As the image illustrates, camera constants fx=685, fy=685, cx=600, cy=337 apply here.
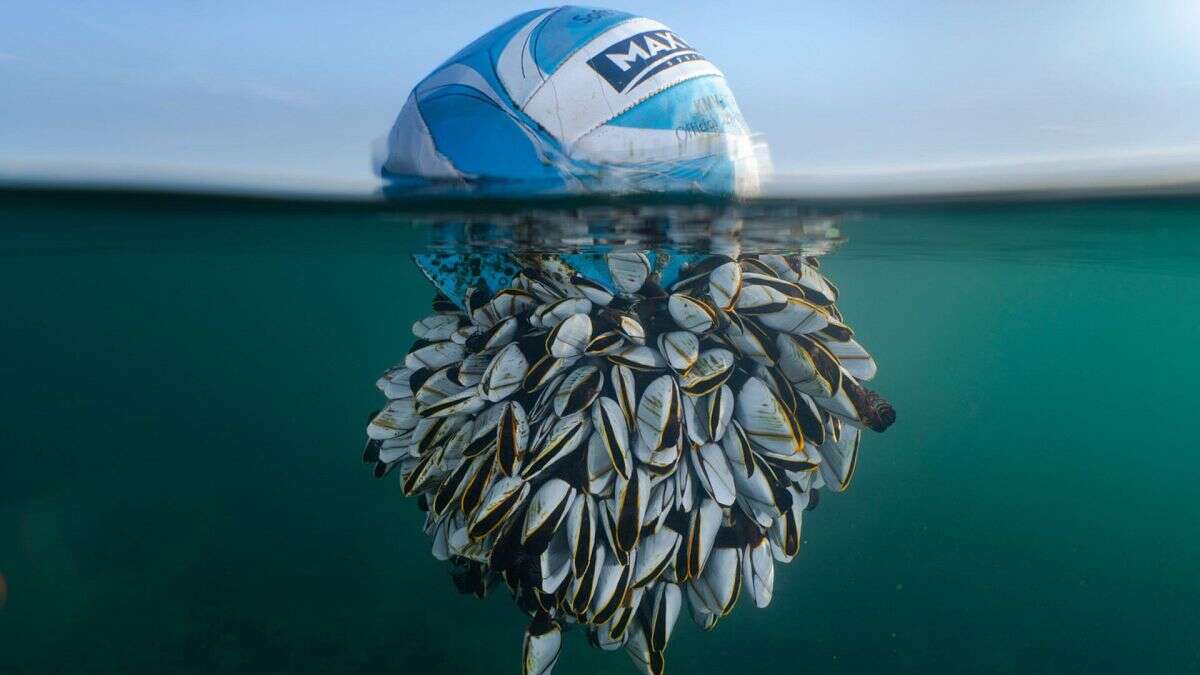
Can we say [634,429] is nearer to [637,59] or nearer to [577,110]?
[577,110]

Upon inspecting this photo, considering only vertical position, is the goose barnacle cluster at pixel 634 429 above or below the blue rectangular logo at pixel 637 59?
below

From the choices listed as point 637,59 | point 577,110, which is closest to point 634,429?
point 577,110

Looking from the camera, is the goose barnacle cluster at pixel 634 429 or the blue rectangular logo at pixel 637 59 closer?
the goose barnacle cluster at pixel 634 429

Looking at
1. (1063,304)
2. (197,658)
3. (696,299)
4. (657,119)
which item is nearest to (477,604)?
(197,658)

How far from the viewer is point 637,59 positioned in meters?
2.77

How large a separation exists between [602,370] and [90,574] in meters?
6.72

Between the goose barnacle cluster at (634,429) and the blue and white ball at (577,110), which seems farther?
the blue and white ball at (577,110)

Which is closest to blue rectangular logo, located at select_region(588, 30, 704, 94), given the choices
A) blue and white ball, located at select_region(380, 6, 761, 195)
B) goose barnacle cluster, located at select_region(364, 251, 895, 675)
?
blue and white ball, located at select_region(380, 6, 761, 195)

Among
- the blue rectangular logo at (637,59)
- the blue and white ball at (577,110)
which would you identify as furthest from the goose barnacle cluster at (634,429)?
the blue rectangular logo at (637,59)

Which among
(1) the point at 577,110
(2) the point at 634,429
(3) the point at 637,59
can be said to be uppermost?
(3) the point at 637,59

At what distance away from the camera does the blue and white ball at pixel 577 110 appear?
2.71 meters

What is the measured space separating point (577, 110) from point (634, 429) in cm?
126

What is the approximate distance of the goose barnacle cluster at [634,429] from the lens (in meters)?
2.55

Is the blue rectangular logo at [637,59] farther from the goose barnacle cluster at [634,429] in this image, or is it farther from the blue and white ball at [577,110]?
the goose barnacle cluster at [634,429]
